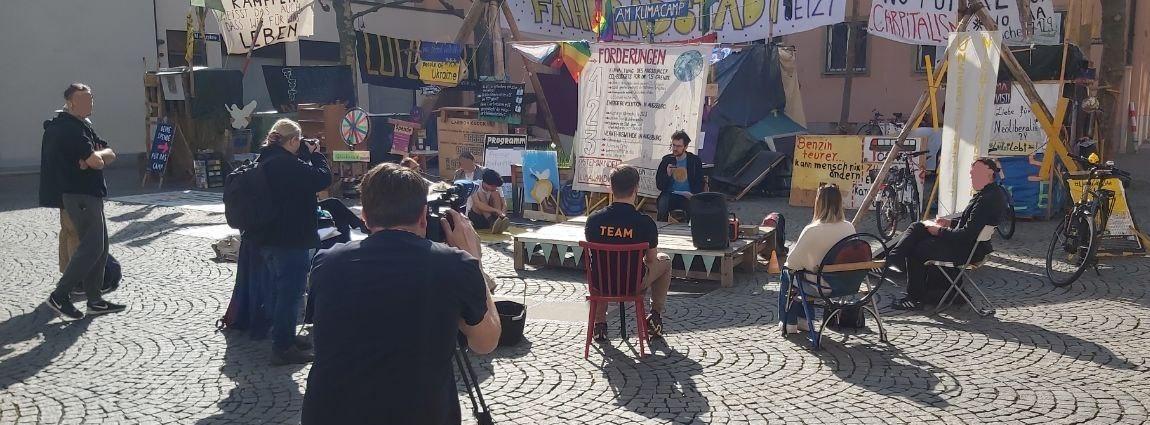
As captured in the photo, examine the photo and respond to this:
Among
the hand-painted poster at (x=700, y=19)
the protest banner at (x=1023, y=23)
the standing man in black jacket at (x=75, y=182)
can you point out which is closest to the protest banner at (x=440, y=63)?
the hand-painted poster at (x=700, y=19)

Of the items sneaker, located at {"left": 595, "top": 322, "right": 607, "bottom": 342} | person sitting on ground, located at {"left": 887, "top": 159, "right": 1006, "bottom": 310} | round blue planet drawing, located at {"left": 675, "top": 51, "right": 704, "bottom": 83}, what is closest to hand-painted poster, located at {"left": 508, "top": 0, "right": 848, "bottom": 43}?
round blue planet drawing, located at {"left": 675, "top": 51, "right": 704, "bottom": 83}

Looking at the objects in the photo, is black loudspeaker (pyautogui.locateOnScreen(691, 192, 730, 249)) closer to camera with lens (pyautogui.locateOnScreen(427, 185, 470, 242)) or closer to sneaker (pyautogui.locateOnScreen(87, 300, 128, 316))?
camera with lens (pyautogui.locateOnScreen(427, 185, 470, 242))

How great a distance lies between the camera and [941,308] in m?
7.51

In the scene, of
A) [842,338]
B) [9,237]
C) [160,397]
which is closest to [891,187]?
[842,338]

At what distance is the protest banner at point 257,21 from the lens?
55.9 feet

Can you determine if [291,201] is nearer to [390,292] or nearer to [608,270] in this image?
[608,270]

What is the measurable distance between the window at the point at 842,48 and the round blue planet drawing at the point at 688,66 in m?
12.8

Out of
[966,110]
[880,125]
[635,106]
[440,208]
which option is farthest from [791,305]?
[880,125]

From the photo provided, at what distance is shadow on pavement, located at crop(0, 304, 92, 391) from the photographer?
607 centimetres

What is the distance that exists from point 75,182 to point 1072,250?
8799 mm

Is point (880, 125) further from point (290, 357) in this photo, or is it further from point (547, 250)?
point (290, 357)

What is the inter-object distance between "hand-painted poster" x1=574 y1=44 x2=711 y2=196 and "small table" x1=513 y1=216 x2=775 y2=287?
188 centimetres

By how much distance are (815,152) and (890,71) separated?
9.75m

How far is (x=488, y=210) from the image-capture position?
11828 mm
